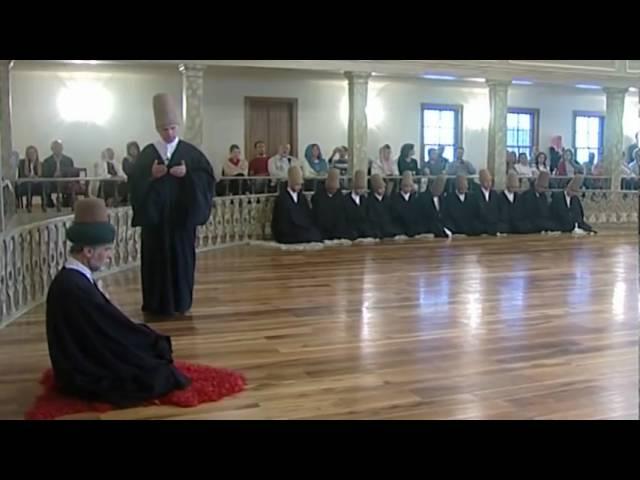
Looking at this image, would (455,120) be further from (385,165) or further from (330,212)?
(330,212)

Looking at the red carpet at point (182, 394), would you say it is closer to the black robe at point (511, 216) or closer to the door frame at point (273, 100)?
the black robe at point (511, 216)

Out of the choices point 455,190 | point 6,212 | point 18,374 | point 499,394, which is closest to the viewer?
point 499,394

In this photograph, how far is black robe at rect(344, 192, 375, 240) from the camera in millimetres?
11328

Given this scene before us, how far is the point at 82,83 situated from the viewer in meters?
15.0

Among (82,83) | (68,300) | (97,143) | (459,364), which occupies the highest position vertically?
(82,83)

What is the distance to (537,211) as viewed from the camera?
1296cm

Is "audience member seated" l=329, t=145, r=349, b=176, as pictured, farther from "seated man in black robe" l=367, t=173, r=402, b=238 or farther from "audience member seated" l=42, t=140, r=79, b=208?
"audience member seated" l=42, t=140, r=79, b=208

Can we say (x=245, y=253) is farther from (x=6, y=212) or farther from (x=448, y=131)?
(x=448, y=131)

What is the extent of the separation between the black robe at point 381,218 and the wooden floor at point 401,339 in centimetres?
271

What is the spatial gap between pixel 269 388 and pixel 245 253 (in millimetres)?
5777

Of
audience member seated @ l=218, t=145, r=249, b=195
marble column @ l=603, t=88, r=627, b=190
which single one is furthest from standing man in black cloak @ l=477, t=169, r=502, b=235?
audience member seated @ l=218, t=145, r=249, b=195

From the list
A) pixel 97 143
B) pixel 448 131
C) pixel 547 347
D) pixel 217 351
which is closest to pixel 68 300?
pixel 217 351

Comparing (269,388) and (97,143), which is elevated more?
(97,143)

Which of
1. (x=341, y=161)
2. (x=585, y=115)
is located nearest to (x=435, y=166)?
(x=341, y=161)
